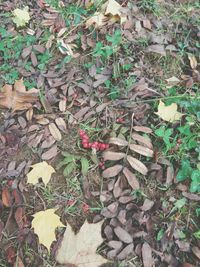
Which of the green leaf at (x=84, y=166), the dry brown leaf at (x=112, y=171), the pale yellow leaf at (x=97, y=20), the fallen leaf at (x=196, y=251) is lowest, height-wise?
the fallen leaf at (x=196, y=251)

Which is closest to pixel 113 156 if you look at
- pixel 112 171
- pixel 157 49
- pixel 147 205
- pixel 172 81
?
pixel 112 171

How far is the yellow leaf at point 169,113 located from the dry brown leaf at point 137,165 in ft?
0.96

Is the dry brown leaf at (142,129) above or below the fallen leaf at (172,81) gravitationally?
below

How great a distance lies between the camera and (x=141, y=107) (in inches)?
86.7

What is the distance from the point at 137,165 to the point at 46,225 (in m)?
0.54

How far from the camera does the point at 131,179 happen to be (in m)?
1.97

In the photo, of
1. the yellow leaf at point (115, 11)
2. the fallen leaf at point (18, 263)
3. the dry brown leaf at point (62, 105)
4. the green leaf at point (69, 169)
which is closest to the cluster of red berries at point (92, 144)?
the green leaf at point (69, 169)

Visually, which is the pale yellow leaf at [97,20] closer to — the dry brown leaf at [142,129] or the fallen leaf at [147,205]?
the dry brown leaf at [142,129]

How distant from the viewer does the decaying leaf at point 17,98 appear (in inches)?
90.4

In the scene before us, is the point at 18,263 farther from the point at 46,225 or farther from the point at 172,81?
the point at 172,81

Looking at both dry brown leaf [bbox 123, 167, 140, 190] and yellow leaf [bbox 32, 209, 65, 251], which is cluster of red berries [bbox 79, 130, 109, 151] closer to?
dry brown leaf [bbox 123, 167, 140, 190]

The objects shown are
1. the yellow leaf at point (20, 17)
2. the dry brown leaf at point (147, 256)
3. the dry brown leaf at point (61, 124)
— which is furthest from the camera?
the yellow leaf at point (20, 17)

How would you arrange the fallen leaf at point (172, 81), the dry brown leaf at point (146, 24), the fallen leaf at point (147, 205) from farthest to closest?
the dry brown leaf at point (146, 24), the fallen leaf at point (172, 81), the fallen leaf at point (147, 205)

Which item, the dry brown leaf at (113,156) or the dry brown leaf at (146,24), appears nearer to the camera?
the dry brown leaf at (113,156)
